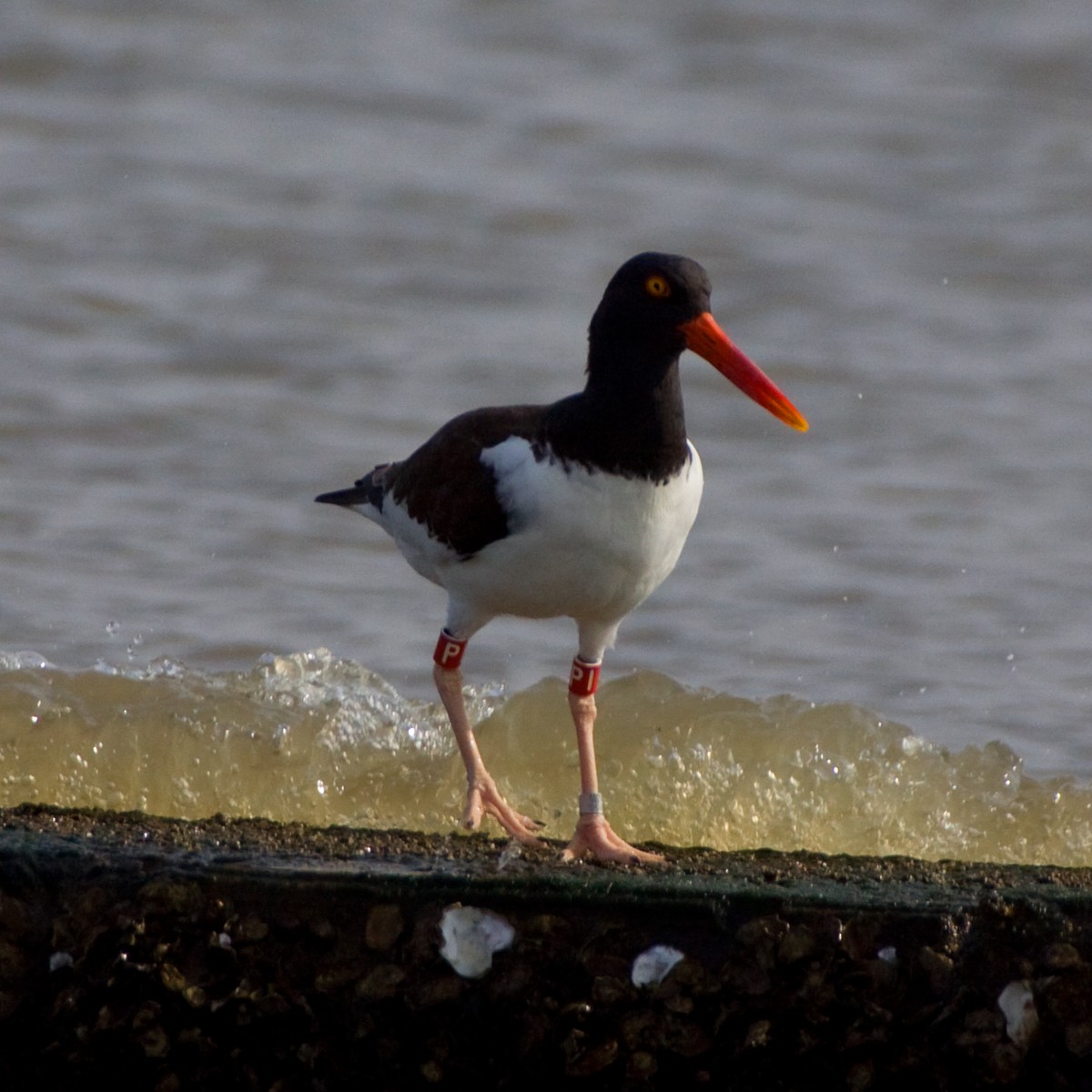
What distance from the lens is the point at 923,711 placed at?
224 inches

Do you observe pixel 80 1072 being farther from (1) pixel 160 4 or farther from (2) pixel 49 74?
(1) pixel 160 4

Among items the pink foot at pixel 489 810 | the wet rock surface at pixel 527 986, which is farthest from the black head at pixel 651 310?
the wet rock surface at pixel 527 986

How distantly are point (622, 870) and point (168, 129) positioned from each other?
26.4ft

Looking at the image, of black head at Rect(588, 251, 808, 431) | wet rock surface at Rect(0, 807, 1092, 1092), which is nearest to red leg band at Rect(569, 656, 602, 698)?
black head at Rect(588, 251, 808, 431)

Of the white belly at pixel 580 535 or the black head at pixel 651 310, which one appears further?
the black head at pixel 651 310

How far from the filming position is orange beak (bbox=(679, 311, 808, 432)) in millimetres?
3973

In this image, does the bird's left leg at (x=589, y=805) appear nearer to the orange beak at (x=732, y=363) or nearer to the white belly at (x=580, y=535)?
the white belly at (x=580, y=535)

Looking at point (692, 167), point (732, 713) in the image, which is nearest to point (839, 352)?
point (692, 167)

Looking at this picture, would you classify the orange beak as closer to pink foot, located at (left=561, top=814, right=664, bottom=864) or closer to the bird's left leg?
the bird's left leg

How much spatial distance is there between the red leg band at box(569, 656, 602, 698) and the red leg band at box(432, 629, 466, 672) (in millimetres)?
275

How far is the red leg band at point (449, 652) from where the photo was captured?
4336mm

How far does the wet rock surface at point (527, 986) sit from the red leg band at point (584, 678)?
4.02ft

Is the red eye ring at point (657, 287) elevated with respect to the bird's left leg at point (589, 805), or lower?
elevated

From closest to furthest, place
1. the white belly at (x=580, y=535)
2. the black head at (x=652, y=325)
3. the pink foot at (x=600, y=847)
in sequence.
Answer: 1. the pink foot at (x=600, y=847)
2. the white belly at (x=580, y=535)
3. the black head at (x=652, y=325)
